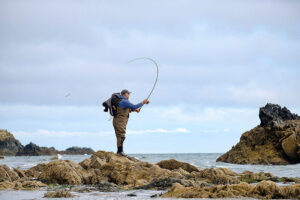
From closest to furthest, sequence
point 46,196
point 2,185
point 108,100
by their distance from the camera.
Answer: point 46,196 → point 2,185 → point 108,100

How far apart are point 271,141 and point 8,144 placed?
349 ft

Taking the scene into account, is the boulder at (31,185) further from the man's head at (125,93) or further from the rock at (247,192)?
the rock at (247,192)

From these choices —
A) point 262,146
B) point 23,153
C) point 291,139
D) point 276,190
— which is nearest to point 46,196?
point 276,190

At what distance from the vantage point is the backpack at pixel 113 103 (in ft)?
49.3

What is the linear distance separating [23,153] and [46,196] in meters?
115

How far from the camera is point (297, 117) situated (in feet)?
147

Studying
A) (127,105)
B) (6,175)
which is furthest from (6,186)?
(127,105)

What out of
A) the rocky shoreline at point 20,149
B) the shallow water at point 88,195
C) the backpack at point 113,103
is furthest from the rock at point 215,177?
the rocky shoreline at point 20,149

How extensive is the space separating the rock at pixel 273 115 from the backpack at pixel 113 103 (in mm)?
31048

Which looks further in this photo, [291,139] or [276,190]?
[291,139]

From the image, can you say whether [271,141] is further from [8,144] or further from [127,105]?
[8,144]

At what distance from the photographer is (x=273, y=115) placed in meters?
44.1

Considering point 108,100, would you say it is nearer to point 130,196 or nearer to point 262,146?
point 130,196

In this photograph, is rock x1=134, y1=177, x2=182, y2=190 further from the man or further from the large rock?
the man
